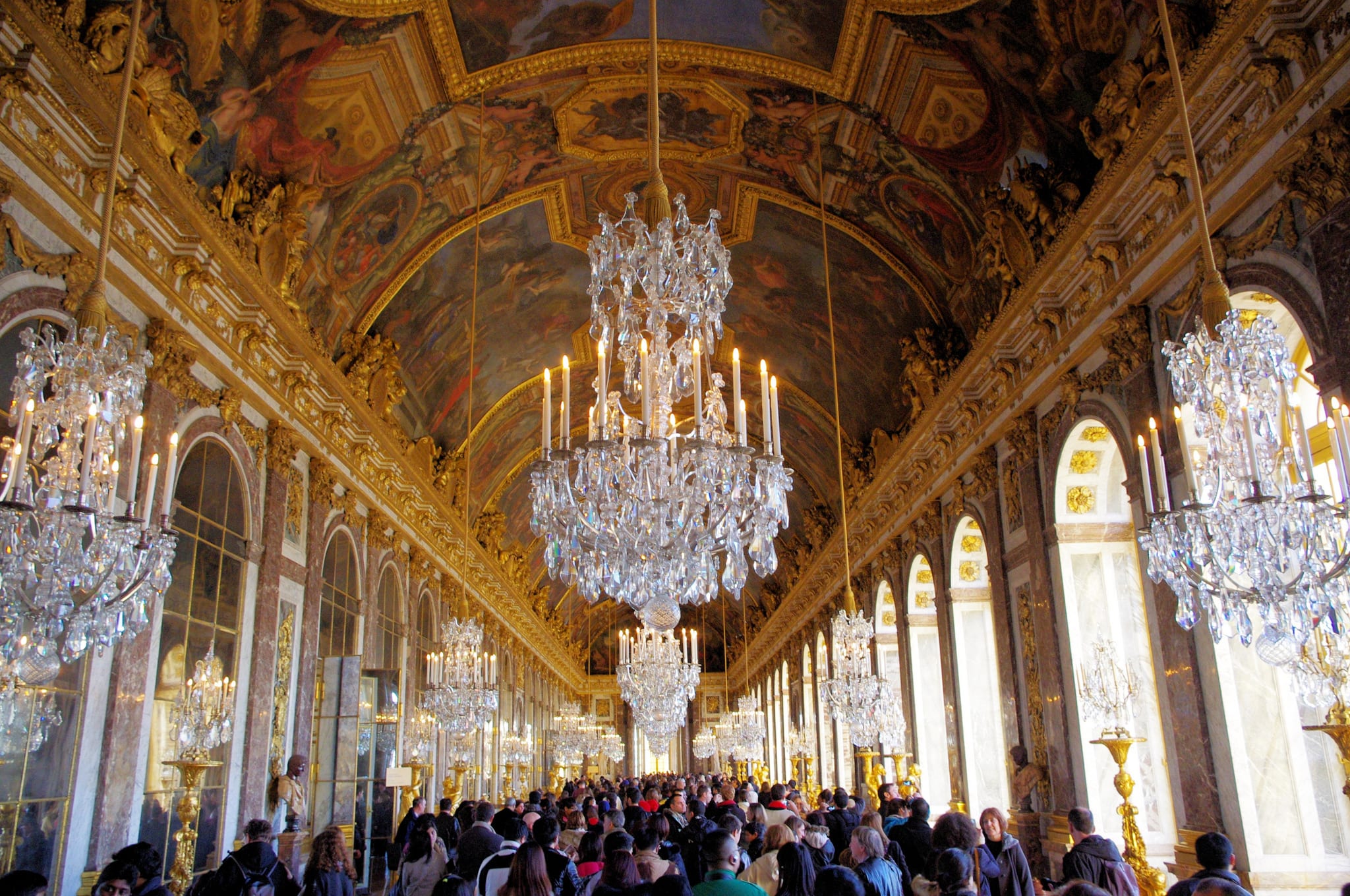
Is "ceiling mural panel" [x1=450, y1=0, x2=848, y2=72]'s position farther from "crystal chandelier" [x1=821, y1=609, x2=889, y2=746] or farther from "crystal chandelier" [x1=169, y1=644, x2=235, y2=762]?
"crystal chandelier" [x1=169, y1=644, x2=235, y2=762]

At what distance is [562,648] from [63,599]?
3904 centimetres

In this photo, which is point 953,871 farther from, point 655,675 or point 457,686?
point 655,675

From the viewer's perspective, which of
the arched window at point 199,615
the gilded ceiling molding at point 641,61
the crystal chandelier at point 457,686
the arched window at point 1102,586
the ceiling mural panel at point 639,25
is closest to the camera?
the arched window at point 199,615

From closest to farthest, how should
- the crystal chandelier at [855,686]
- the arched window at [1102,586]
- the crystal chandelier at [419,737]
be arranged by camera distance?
the arched window at [1102,586] → the crystal chandelier at [855,686] → the crystal chandelier at [419,737]

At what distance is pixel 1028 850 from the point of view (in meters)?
10.8

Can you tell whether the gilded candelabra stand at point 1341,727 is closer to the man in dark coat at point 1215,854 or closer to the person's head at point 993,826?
the man in dark coat at point 1215,854

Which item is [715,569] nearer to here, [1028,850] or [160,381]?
[160,381]

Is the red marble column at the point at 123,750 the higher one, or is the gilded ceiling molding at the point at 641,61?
the gilded ceiling molding at the point at 641,61

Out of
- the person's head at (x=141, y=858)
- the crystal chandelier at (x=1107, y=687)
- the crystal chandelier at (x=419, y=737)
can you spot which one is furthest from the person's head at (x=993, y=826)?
the crystal chandelier at (x=419, y=737)

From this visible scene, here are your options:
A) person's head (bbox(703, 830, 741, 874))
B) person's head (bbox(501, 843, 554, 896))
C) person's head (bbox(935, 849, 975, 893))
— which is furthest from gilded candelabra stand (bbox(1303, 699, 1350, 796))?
person's head (bbox(501, 843, 554, 896))

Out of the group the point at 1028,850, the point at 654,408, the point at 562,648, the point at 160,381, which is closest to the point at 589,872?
the point at 654,408

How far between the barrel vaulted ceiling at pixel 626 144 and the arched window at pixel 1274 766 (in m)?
4.60

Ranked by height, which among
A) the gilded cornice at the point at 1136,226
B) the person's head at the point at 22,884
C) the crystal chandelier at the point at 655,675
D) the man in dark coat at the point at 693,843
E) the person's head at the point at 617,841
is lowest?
the man in dark coat at the point at 693,843

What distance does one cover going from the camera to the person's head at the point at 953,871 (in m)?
4.28
